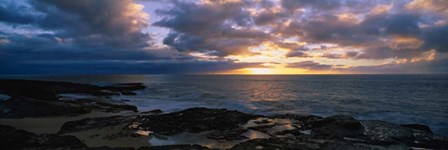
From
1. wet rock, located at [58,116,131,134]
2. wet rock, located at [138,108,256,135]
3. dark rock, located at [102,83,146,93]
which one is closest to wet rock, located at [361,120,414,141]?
wet rock, located at [138,108,256,135]

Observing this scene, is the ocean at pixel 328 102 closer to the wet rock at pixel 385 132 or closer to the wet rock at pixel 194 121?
the wet rock at pixel 385 132

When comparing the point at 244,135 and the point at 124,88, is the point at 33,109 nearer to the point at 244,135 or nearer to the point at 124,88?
the point at 244,135

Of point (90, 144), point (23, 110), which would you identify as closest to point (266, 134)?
point (90, 144)

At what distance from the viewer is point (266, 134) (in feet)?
57.3

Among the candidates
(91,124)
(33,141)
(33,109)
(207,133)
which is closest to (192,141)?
(207,133)

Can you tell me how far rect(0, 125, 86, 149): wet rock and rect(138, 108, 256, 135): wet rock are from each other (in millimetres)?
5170

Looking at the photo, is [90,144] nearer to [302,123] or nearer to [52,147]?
[52,147]

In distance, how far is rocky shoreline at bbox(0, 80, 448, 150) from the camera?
44.8ft

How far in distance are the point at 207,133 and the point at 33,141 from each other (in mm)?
8993

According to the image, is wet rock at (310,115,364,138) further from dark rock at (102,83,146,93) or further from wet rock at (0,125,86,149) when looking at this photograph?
dark rock at (102,83,146,93)

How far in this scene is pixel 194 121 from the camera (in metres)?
20.6

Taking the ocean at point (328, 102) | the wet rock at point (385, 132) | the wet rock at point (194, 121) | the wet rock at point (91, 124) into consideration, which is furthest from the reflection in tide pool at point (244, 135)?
the ocean at point (328, 102)

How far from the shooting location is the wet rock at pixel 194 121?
18.4m

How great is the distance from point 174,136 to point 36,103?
1503 centimetres
